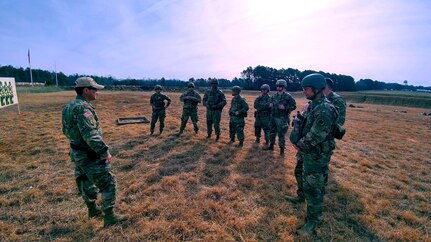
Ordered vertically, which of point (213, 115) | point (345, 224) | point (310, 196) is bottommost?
point (345, 224)

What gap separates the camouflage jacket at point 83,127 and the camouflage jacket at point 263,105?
6.11 m

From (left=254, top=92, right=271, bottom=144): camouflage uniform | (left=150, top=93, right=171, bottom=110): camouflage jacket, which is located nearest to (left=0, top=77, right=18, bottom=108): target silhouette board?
(left=150, top=93, right=171, bottom=110): camouflage jacket

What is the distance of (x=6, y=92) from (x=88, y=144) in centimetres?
1376

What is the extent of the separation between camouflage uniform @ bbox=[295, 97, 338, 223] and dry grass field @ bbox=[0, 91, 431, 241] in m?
0.61

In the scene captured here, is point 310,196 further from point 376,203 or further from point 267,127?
point 267,127

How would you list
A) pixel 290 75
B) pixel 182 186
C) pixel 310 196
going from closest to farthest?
pixel 310 196 → pixel 182 186 → pixel 290 75

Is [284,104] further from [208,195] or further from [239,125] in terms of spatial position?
[208,195]

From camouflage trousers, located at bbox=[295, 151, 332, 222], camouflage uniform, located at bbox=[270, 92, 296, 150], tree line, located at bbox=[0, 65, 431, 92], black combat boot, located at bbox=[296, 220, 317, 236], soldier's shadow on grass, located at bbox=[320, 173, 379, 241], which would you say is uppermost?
tree line, located at bbox=[0, 65, 431, 92]

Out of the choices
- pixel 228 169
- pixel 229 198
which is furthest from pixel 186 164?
pixel 229 198

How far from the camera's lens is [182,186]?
207 inches

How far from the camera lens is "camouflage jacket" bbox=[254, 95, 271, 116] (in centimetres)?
839

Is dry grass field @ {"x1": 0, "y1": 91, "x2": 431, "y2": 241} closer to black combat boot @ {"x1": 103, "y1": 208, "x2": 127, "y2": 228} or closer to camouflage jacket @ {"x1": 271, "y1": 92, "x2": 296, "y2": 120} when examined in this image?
black combat boot @ {"x1": 103, "y1": 208, "x2": 127, "y2": 228}

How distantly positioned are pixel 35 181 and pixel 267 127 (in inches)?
288

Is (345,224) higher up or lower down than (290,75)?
lower down
